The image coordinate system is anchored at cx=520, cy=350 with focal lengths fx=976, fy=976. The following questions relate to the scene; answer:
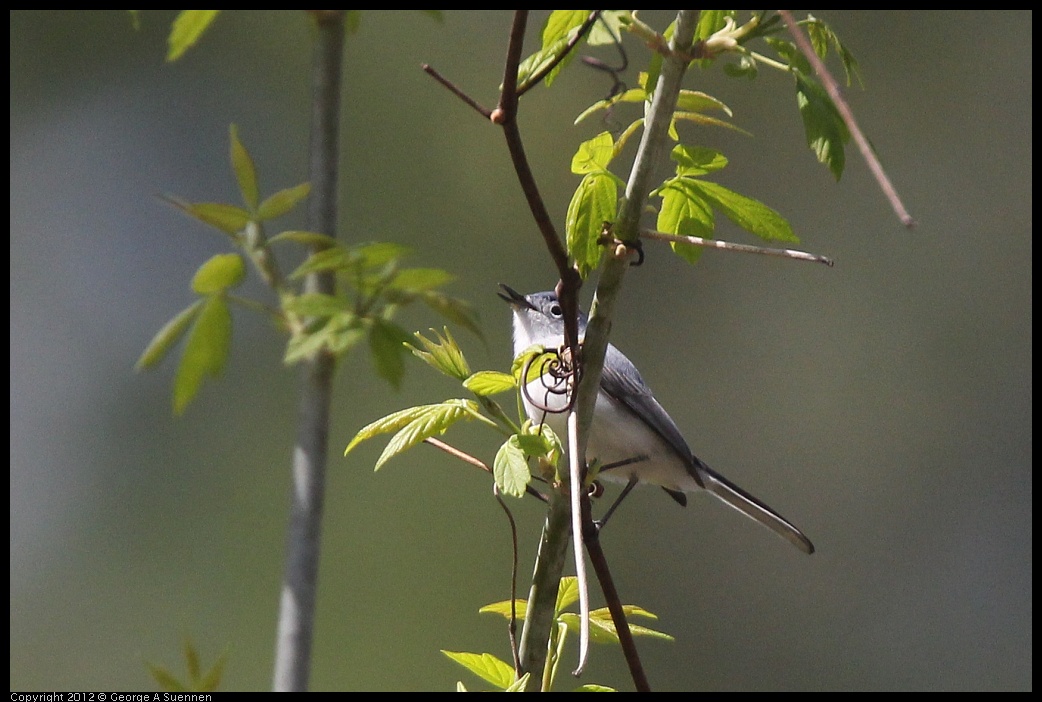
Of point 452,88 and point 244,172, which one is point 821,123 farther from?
point 244,172

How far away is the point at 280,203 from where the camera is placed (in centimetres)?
135

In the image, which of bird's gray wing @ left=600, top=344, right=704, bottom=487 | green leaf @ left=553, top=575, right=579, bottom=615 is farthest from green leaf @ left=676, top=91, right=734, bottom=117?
bird's gray wing @ left=600, top=344, right=704, bottom=487

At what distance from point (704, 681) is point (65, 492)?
3080 millimetres

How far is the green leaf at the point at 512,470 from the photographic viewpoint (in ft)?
3.07

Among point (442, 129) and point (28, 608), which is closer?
point (28, 608)

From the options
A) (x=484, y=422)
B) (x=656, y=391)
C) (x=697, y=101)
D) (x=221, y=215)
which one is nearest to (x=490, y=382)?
(x=484, y=422)

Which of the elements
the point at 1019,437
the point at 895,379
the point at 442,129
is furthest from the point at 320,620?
the point at 1019,437

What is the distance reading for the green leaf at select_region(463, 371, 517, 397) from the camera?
40.8 inches

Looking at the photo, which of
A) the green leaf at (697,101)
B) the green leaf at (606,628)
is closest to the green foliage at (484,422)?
the green leaf at (606,628)

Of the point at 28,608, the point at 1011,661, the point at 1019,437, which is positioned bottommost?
the point at 1011,661

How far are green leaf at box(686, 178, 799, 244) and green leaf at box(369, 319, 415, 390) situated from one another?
46 cm

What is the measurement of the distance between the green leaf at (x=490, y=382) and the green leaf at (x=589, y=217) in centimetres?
14

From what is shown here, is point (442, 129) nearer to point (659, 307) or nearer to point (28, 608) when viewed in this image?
point (659, 307)

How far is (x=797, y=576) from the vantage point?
5.22m
